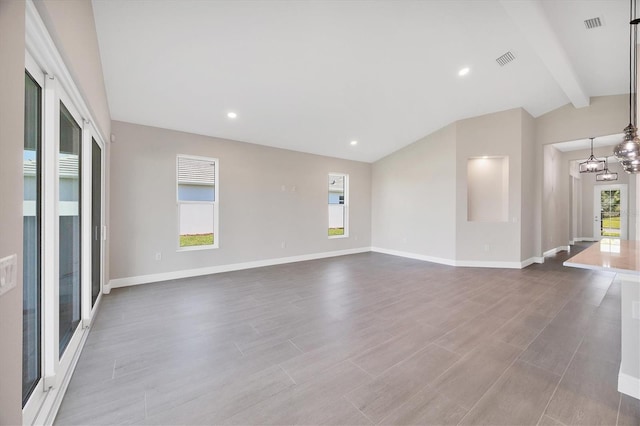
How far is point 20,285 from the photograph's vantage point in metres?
0.99

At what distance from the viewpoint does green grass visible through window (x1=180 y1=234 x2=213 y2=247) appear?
184 inches

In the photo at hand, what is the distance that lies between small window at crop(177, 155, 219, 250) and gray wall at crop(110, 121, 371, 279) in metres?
0.13

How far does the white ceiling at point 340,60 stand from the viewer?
2.50m

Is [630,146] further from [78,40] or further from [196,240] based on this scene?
[196,240]

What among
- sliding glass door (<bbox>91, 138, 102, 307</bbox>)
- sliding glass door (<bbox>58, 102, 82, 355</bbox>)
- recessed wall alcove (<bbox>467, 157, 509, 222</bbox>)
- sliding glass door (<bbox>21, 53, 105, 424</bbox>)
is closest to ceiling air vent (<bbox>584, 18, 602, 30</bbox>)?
recessed wall alcove (<bbox>467, 157, 509, 222</bbox>)

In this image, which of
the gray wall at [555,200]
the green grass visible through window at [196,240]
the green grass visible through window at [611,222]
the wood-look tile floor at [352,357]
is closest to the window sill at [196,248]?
the green grass visible through window at [196,240]

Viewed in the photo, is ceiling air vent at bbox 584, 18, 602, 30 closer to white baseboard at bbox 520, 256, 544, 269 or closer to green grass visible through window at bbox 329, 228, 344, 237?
white baseboard at bbox 520, 256, 544, 269

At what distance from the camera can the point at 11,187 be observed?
92cm

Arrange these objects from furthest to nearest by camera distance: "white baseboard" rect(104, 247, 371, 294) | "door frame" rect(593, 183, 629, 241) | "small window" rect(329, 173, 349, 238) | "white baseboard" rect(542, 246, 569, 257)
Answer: "door frame" rect(593, 183, 629, 241)
"small window" rect(329, 173, 349, 238)
"white baseboard" rect(542, 246, 569, 257)
"white baseboard" rect(104, 247, 371, 294)

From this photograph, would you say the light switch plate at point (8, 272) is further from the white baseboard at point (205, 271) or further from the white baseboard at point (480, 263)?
the white baseboard at point (480, 263)

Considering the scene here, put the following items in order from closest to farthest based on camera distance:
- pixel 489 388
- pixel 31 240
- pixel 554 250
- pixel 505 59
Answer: pixel 31 240 → pixel 489 388 → pixel 505 59 → pixel 554 250

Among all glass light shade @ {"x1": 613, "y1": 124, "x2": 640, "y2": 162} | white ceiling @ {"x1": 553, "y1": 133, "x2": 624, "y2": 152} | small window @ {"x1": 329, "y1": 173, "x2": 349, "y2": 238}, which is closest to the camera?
glass light shade @ {"x1": 613, "y1": 124, "x2": 640, "y2": 162}

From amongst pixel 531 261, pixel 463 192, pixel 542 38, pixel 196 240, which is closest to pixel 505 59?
pixel 542 38

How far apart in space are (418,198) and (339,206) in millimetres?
2022
